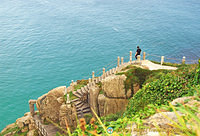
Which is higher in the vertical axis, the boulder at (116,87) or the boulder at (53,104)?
the boulder at (116,87)

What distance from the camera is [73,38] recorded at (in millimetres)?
48531

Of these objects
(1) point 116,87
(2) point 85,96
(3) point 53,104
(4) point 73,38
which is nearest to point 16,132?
(3) point 53,104

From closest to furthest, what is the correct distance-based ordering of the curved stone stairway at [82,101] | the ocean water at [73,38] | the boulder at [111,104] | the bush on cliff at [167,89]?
the bush on cliff at [167,89] → the boulder at [111,104] → the curved stone stairway at [82,101] → the ocean water at [73,38]

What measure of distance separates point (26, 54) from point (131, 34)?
26.0 metres

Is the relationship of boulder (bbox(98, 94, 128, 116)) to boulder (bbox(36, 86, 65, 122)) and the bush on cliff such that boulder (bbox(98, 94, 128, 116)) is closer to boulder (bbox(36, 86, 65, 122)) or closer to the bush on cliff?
boulder (bbox(36, 86, 65, 122))

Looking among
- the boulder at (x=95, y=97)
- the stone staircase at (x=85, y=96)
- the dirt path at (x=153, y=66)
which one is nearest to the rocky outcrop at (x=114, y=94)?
the boulder at (x=95, y=97)

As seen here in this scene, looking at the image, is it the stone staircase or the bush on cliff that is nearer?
the bush on cliff

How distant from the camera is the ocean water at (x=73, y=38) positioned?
3691cm

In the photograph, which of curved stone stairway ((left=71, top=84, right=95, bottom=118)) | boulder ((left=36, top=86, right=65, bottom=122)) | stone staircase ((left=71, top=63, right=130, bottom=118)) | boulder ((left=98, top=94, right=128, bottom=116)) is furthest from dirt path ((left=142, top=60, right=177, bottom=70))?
boulder ((left=36, top=86, right=65, bottom=122))

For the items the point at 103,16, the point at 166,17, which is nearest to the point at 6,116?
the point at 103,16

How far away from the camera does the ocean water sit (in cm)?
3691

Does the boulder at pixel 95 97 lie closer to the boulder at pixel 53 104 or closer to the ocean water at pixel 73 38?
the boulder at pixel 53 104

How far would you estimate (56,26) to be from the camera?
53562mm

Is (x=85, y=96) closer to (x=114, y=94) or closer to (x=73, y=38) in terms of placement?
(x=114, y=94)
